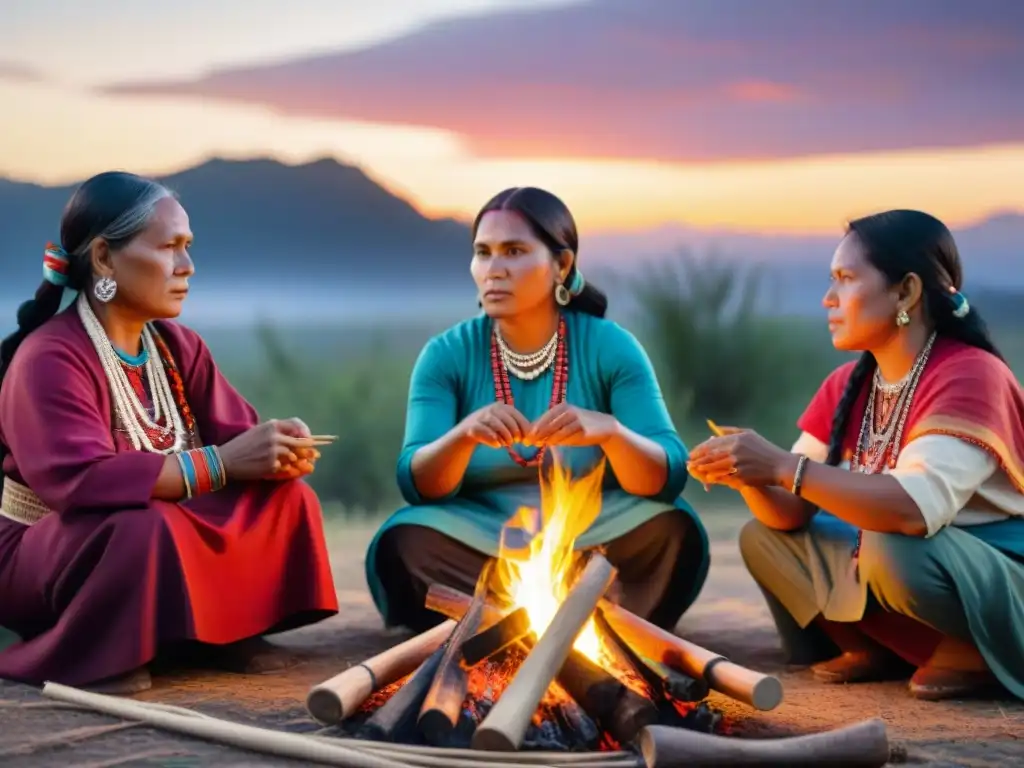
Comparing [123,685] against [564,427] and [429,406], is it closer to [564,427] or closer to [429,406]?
[429,406]

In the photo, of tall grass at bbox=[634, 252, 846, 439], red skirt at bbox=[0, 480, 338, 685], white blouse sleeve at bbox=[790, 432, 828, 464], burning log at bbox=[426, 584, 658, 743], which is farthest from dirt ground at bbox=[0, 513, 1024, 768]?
tall grass at bbox=[634, 252, 846, 439]

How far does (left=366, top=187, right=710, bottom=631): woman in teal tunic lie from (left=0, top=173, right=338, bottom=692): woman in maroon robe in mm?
364

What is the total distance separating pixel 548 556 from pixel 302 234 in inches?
268

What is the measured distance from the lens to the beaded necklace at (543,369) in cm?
464

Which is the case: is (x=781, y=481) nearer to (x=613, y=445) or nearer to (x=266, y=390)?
(x=613, y=445)

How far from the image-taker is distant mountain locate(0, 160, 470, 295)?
956cm

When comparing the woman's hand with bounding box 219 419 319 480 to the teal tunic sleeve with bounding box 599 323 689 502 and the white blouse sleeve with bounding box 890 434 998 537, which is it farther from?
the white blouse sleeve with bounding box 890 434 998 537

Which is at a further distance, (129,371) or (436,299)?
(436,299)

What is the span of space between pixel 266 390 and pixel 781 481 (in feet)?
20.6

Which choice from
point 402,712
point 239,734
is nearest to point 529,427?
point 402,712

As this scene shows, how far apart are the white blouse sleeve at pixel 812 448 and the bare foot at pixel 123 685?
7.27 feet

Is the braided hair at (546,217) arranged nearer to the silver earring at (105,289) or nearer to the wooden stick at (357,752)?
the silver earring at (105,289)

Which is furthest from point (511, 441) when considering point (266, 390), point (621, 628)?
point (266, 390)

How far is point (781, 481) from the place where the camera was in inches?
163
